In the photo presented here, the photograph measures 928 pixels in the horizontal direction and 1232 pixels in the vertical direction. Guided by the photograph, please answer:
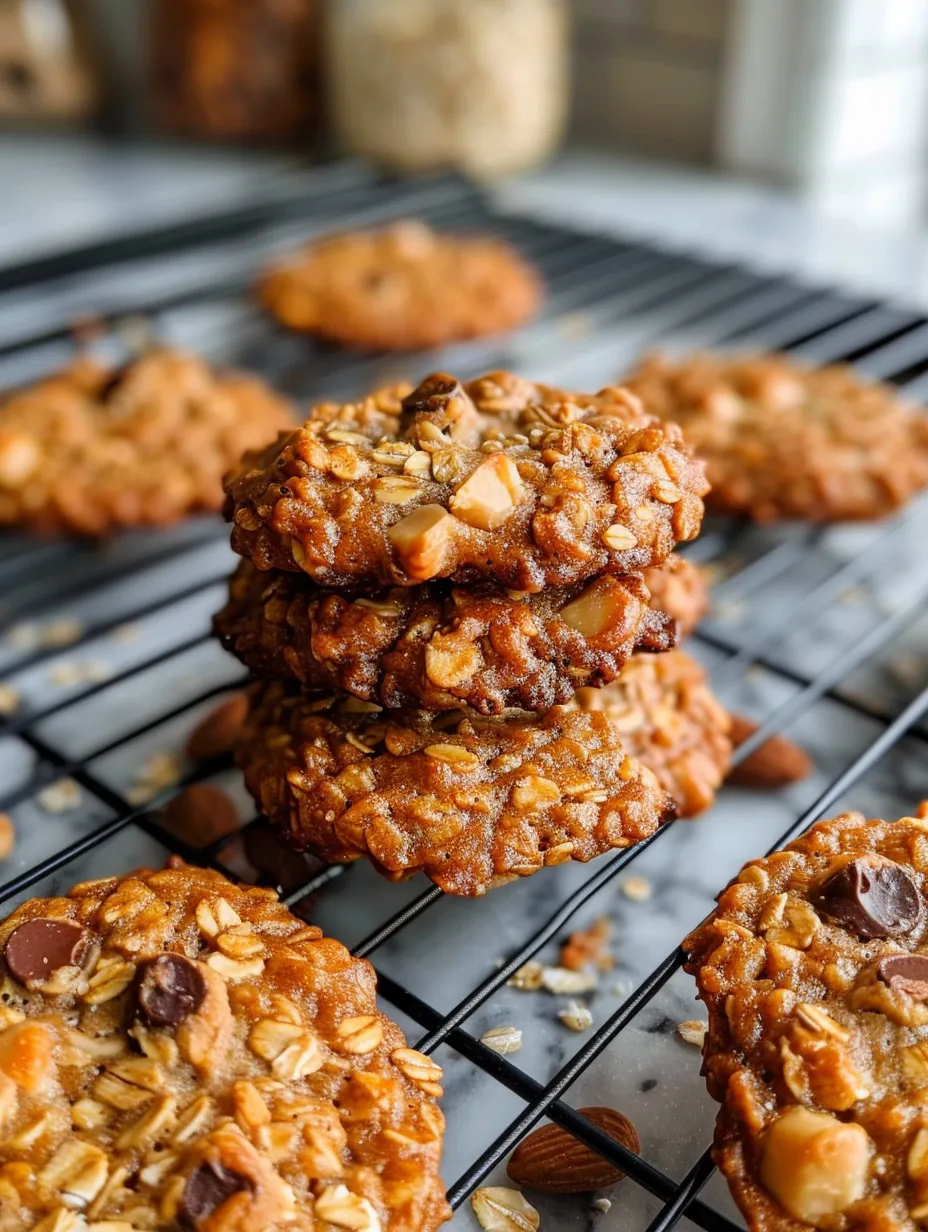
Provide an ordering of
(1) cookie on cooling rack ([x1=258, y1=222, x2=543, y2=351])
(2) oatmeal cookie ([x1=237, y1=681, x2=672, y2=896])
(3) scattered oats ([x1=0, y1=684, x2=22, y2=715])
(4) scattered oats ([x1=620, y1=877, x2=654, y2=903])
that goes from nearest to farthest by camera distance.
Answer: (2) oatmeal cookie ([x1=237, y1=681, x2=672, y2=896]) → (4) scattered oats ([x1=620, y1=877, x2=654, y2=903]) → (3) scattered oats ([x1=0, y1=684, x2=22, y2=715]) → (1) cookie on cooling rack ([x1=258, y1=222, x2=543, y2=351])

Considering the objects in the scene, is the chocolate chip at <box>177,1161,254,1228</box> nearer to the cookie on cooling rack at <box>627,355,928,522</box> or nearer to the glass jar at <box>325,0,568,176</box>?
the cookie on cooling rack at <box>627,355,928,522</box>

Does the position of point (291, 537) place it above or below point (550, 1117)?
above

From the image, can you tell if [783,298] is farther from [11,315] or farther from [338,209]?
[11,315]

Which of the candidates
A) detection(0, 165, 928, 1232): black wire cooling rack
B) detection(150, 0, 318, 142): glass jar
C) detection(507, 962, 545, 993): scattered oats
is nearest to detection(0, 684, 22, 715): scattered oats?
detection(0, 165, 928, 1232): black wire cooling rack

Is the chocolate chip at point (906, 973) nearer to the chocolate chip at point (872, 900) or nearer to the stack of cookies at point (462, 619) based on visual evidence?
the chocolate chip at point (872, 900)

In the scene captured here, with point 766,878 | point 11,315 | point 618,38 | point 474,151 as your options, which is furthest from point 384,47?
point 766,878

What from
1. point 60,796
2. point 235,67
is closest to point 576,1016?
point 60,796

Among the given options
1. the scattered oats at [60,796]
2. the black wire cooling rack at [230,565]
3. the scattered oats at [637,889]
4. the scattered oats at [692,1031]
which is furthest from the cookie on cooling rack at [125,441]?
the scattered oats at [692,1031]
